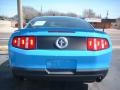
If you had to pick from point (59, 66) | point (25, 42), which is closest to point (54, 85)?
point (59, 66)

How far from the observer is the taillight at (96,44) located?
430cm

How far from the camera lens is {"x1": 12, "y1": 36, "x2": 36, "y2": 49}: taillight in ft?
14.0

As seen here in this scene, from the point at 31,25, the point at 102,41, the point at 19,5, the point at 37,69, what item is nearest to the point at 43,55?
the point at 37,69

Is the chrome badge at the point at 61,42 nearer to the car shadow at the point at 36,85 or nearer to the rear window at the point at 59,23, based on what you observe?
the rear window at the point at 59,23

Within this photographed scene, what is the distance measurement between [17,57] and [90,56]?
1146mm

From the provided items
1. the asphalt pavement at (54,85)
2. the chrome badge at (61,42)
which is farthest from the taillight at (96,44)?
the asphalt pavement at (54,85)

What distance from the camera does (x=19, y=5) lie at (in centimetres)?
1127

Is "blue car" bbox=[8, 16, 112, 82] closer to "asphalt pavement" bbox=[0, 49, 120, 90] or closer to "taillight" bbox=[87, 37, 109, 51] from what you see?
"taillight" bbox=[87, 37, 109, 51]

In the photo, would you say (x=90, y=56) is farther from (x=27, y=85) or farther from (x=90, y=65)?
(x=27, y=85)

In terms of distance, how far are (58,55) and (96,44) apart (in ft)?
2.13

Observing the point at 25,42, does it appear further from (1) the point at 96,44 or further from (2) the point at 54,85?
(2) the point at 54,85

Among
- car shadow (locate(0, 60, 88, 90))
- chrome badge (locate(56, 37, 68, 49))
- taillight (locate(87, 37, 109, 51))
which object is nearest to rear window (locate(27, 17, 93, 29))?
taillight (locate(87, 37, 109, 51))

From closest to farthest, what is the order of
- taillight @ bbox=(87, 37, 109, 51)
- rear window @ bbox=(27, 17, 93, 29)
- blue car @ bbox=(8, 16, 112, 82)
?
1. blue car @ bbox=(8, 16, 112, 82)
2. taillight @ bbox=(87, 37, 109, 51)
3. rear window @ bbox=(27, 17, 93, 29)

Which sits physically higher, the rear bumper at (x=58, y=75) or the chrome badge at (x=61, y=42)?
the chrome badge at (x=61, y=42)
